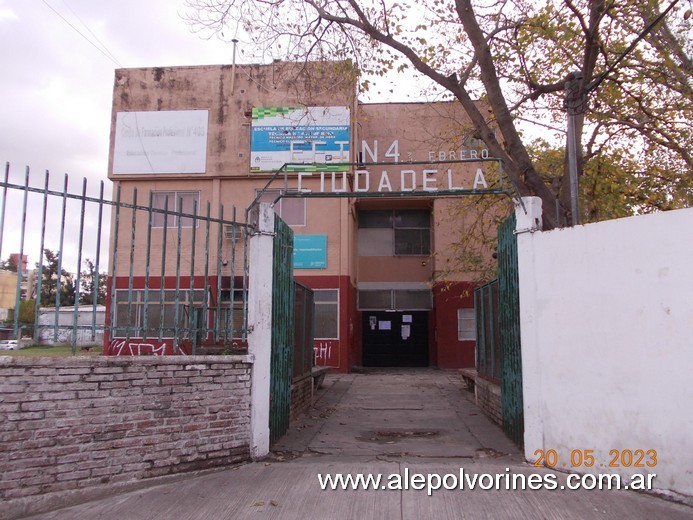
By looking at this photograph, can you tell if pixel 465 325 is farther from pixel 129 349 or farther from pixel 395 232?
pixel 129 349

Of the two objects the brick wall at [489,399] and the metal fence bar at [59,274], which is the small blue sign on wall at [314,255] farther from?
the metal fence bar at [59,274]

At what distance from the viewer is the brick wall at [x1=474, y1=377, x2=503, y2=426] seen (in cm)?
793

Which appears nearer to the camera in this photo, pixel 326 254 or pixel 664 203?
pixel 664 203

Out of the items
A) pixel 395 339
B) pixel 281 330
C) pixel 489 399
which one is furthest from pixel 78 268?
pixel 395 339

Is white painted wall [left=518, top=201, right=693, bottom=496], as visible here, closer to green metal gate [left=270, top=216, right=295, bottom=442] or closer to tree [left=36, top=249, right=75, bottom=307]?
green metal gate [left=270, top=216, right=295, bottom=442]

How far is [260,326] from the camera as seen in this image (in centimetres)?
612

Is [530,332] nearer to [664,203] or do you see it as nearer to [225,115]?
[664,203]

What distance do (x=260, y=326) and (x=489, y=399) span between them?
437cm

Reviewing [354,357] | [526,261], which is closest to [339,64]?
[526,261]

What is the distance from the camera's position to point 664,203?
1154 centimetres

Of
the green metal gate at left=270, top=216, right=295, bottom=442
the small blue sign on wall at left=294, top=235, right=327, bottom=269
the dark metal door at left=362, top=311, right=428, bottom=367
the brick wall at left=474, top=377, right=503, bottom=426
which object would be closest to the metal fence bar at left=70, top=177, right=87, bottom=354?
the green metal gate at left=270, top=216, right=295, bottom=442

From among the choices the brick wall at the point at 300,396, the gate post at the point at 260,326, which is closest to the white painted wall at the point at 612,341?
the gate post at the point at 260,326

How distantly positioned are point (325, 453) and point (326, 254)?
11.8m

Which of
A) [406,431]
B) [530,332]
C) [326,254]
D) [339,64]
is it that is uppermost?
[339,64]
